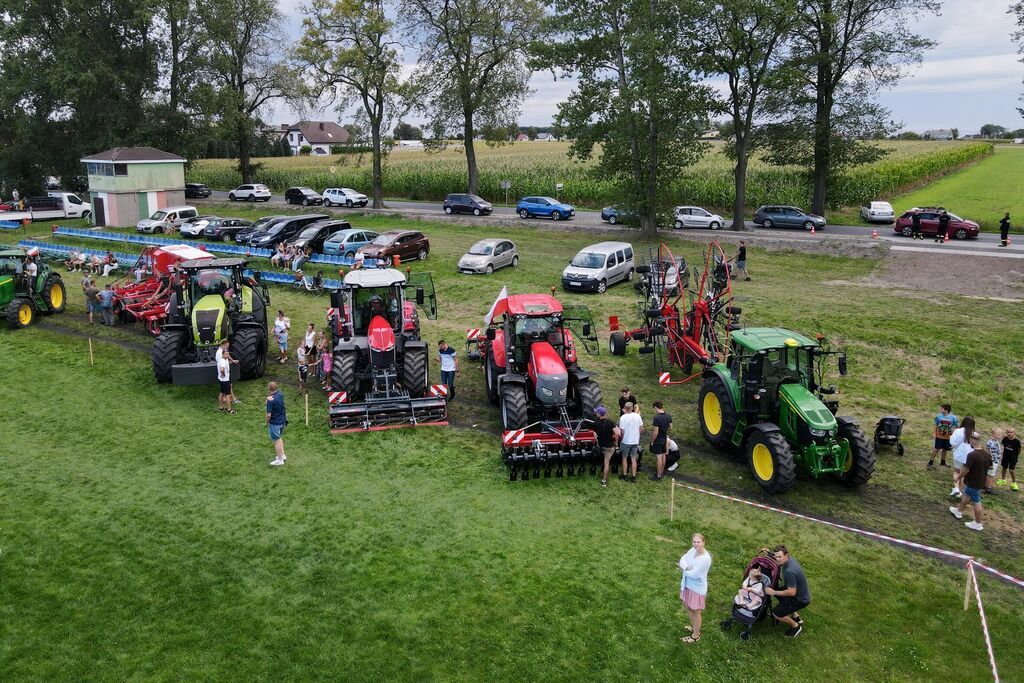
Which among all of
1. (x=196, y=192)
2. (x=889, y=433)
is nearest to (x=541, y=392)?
(x=889, y=433)

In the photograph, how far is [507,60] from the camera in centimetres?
4188

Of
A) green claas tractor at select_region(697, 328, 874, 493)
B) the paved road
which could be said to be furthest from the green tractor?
the paved road

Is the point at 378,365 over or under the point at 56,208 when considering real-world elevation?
under

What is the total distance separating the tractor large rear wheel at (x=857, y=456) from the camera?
37.2 feet

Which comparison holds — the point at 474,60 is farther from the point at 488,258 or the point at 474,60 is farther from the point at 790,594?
the point at 790,594

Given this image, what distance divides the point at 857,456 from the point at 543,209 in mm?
31221

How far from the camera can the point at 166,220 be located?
37.5 metres

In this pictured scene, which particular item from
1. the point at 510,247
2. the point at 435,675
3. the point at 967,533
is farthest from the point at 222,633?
the point at 510,247

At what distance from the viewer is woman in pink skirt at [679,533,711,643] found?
8102mm

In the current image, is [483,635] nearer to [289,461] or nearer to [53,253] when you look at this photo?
[289,461]

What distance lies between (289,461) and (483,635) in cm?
569

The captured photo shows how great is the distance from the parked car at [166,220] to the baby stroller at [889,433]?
111 feet

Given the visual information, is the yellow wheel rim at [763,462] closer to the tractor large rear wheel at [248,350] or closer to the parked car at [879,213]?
the tractor large rear wheel at [248,350]

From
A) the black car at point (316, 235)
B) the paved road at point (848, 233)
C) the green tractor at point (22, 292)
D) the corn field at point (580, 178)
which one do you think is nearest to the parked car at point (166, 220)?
the paved road at point (848, 233)
